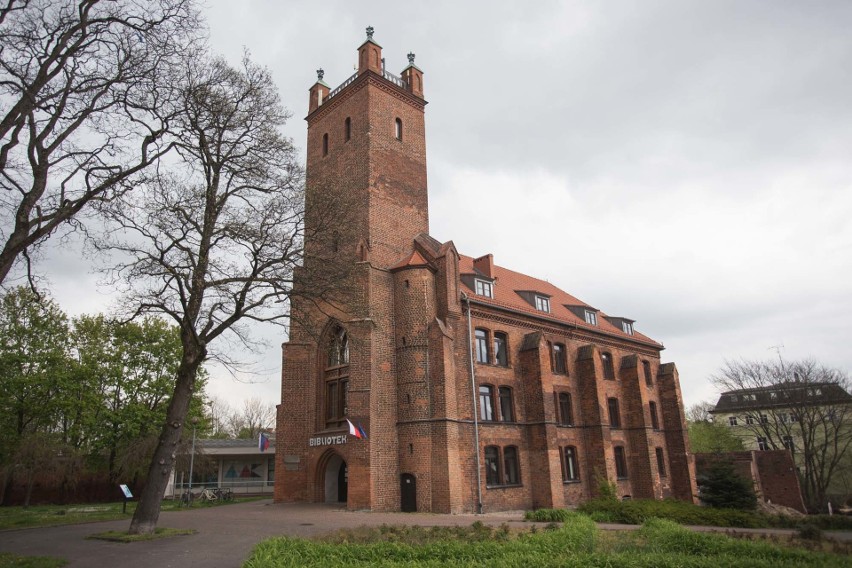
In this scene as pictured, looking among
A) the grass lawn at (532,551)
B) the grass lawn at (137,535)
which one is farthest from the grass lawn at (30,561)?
the grass lawn at (532,551)

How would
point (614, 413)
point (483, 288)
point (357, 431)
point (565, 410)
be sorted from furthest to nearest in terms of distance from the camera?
point (614, 413), point (565, 410), point (483, 288), point (357, 431)

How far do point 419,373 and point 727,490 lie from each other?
1394cm

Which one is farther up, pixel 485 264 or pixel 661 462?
pixel 485 264

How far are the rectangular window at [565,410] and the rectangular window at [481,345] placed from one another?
18.7ft

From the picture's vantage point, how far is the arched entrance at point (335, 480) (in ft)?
82.8

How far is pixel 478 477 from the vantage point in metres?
23.0

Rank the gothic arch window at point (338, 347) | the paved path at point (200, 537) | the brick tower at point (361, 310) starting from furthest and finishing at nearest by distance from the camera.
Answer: the gothic arch window at point (338, 347) < the brick tower at point (361, 310) < the paved path at point (200, 537)

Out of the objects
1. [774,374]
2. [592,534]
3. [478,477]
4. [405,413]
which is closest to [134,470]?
[405,413]

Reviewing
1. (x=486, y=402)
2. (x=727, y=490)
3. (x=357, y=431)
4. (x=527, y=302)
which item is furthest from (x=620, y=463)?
(x=357, y=431)

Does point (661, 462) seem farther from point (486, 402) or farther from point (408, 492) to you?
point (408, 492)

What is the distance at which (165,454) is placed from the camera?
50.4 ft

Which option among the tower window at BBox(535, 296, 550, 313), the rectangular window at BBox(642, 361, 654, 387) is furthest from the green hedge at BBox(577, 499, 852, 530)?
the rectangular window at BBox(642, 361, 654, 387)

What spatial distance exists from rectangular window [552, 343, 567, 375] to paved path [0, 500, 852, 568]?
33.0 feet

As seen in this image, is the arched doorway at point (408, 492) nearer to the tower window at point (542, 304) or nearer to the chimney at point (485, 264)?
the chimney at point (485, 264)
